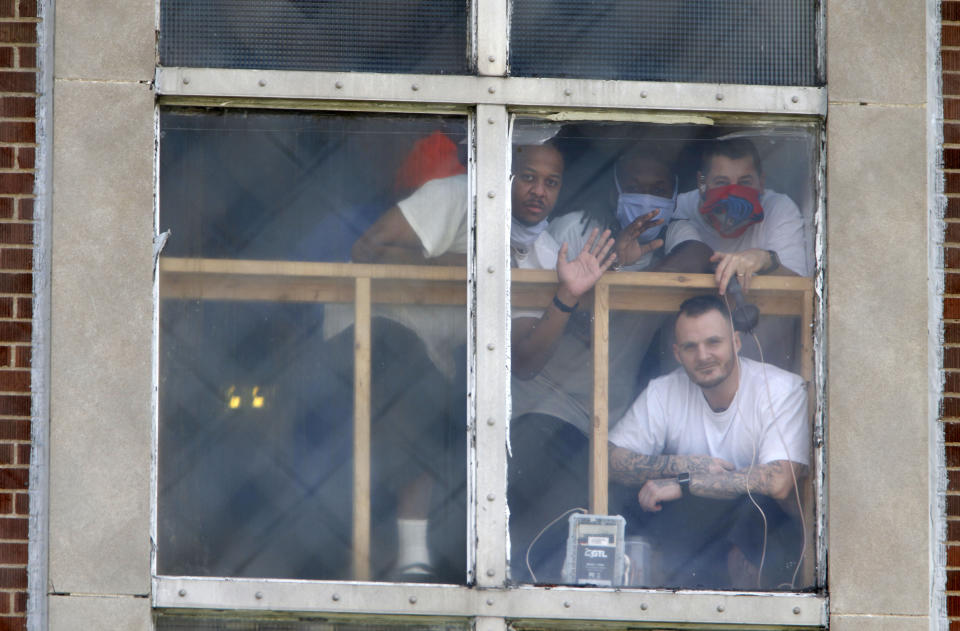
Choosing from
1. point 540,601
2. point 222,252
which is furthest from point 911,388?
point 222,252

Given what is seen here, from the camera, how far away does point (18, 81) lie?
4.24 m

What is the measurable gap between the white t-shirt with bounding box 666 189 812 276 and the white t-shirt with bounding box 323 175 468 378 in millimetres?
786

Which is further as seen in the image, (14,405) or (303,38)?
(303,38)

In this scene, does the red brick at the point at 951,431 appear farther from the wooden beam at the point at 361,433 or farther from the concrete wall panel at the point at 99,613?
the concrete wall panel at the point at 99,613

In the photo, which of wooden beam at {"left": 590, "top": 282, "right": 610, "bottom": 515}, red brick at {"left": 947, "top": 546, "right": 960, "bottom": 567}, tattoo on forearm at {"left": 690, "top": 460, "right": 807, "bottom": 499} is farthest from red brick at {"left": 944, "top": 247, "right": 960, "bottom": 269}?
wooden beam at {"left": 590, "top": 282, "right": 610, "bottom": 515}

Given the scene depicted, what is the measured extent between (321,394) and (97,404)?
78 cm

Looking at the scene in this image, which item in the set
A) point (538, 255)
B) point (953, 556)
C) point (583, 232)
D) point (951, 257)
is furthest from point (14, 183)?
point (953, 556)

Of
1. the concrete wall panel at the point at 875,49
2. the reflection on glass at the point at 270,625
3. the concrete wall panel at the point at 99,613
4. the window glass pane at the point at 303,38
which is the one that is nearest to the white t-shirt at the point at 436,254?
the window glass pane at the point at 303,38

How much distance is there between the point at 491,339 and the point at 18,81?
194cm

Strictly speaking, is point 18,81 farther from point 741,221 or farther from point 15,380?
point 741,221

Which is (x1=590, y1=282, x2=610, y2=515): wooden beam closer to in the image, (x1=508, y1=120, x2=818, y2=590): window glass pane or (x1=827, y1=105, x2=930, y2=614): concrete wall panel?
(x1=508, y1=120, x2=818, y2=590): window glass pane

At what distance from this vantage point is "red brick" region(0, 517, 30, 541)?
412cm

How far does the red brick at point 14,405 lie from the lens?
4145mm

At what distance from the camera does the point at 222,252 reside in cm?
429
